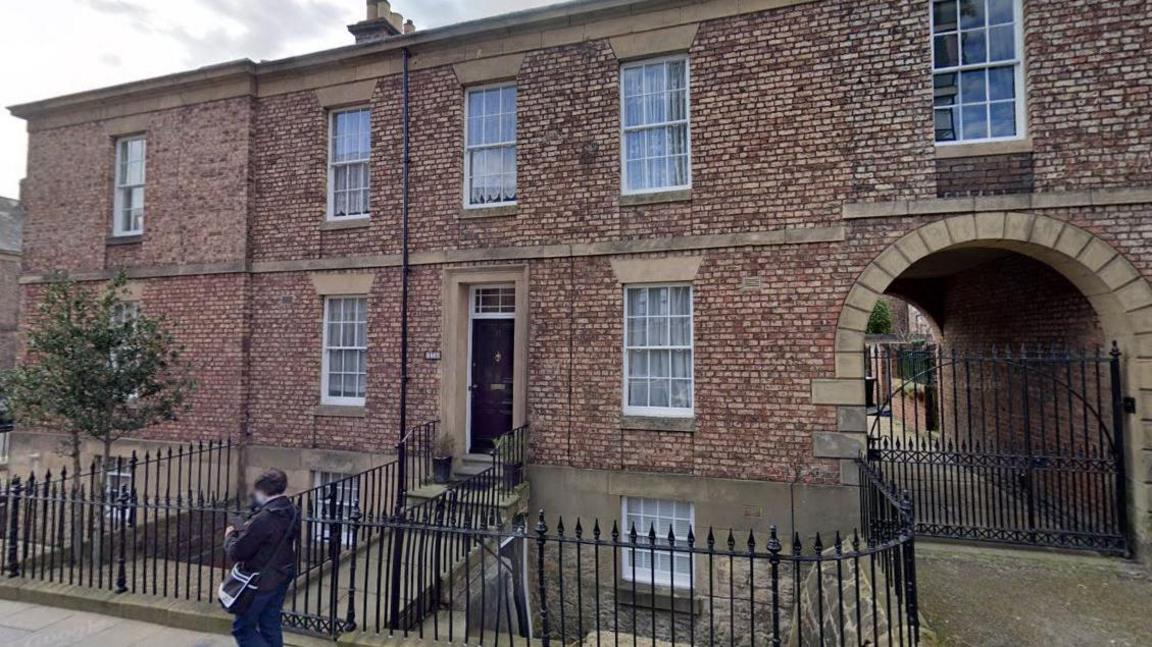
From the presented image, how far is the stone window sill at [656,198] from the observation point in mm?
8578

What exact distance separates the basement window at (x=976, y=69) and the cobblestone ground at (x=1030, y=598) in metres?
5.20

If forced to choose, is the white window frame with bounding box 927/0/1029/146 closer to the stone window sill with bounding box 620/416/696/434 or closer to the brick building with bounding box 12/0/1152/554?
the brick building with bounding box 12/0/1152/554

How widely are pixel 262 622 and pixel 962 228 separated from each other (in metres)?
8.78

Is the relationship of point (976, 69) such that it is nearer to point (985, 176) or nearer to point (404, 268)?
point (985, 176)

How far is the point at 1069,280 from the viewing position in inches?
309

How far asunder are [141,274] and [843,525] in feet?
43.0

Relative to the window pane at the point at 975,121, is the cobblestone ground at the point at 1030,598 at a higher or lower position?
lower

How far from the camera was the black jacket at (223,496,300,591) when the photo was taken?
4609 mm

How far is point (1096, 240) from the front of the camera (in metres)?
7.03

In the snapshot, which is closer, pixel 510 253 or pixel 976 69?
pixel 976 69

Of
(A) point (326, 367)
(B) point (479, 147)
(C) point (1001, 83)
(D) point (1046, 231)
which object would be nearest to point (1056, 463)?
(D) point (1046, 231)

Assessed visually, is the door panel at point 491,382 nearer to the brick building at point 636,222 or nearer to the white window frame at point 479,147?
the brick building at point 636,222

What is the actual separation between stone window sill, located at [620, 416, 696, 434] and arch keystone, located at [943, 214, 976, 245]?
409cm

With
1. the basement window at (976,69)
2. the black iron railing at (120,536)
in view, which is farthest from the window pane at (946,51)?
the black iron railing at (120,536)
